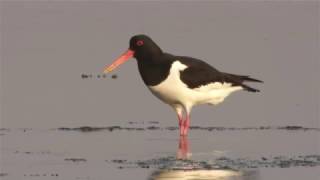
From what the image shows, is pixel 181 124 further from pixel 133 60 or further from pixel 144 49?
pixel 133 60

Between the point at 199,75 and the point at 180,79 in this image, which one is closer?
the point at 180,79

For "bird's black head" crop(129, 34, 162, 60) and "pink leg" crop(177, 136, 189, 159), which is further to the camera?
"bird's black head" crop(129, 34, 162, 60)

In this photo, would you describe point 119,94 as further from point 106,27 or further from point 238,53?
point 106,27

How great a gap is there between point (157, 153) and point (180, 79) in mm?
2038

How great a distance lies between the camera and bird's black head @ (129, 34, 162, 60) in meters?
14.9

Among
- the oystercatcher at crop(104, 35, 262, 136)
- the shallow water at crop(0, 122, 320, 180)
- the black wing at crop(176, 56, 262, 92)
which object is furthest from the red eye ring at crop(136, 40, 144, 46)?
the shallow water at crop(0, 122, 320, 180)

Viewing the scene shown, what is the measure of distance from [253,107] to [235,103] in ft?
1.32

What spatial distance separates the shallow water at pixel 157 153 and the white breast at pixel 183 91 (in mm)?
430

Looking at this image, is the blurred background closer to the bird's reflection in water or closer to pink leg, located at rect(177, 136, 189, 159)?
pink leg, located at rect(177, 136, 189, 159)

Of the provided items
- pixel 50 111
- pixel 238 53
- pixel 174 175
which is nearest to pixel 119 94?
pixel 50 111

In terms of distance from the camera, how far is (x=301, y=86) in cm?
1766

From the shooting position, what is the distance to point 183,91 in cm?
1460

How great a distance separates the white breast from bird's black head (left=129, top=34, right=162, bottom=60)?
417 mm

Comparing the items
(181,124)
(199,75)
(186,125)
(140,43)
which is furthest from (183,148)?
(140,43)
